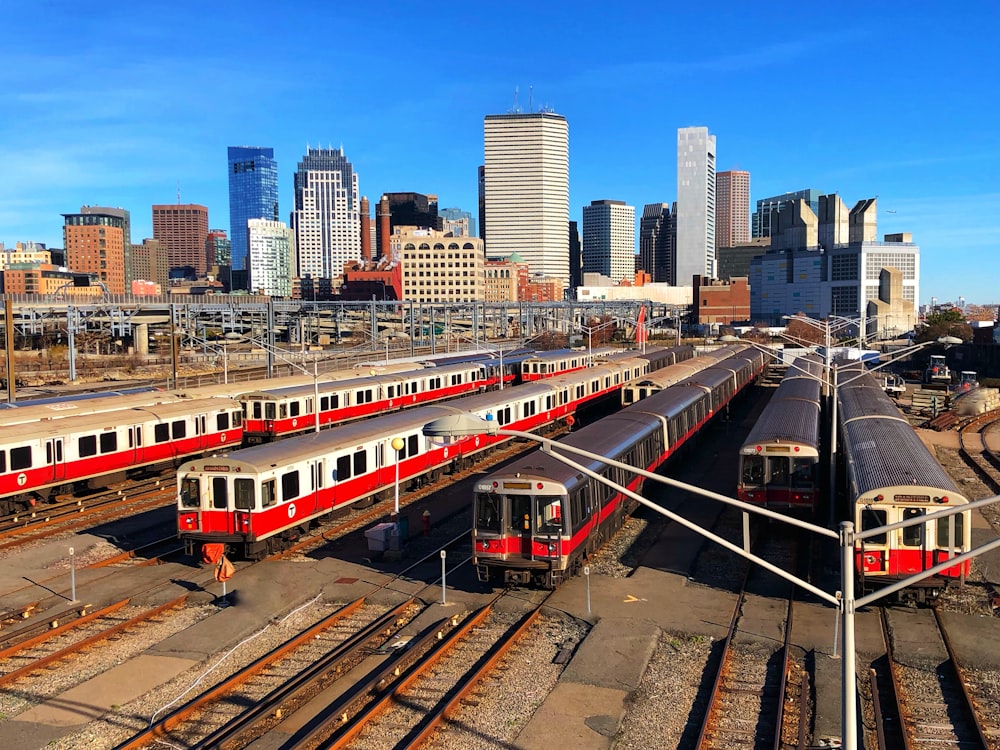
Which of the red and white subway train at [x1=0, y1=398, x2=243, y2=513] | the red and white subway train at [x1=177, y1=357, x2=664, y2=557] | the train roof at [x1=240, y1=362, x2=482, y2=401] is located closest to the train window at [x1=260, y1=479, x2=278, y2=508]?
the red and white subway train at [x1=177, y1=357, x2=664, y2=557]

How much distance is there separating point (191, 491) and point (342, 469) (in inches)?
184

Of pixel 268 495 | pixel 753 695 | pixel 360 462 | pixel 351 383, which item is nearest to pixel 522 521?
pixel 753 695

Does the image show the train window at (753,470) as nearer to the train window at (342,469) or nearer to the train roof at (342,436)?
the train roof at (342,436)

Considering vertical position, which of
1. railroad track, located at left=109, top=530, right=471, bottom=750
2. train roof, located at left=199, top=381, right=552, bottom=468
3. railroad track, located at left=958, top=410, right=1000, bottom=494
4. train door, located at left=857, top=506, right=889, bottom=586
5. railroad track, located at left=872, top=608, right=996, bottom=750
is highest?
train roof, located at left=199, top=381, right=552, bottom=468

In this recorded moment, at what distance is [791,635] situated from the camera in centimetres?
1652

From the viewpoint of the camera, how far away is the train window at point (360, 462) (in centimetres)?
2544

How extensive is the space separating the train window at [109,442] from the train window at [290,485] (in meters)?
9.84

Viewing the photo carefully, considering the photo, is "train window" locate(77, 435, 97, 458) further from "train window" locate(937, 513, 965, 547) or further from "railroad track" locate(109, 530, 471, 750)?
"train window" locate(937, 513, 965, 547)

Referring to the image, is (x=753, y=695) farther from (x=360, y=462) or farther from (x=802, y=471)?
(x=360, y=462)

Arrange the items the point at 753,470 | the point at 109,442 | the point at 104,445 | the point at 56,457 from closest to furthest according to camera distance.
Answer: the point at 753,470, the point at 56,457, the point at 104,445, the point at 109,442

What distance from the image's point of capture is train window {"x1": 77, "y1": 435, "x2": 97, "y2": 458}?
27802mm

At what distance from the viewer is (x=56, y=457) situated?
2695cm

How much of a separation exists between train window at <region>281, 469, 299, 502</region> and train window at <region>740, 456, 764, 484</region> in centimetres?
1138

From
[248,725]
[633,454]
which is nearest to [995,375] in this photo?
[633,454]
